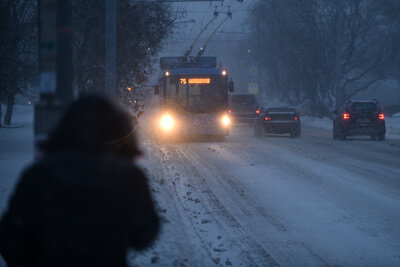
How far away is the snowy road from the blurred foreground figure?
3.28 m

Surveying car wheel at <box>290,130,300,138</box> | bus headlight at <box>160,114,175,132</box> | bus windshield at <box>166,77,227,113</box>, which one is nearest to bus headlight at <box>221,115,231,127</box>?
bus windshield at <box>166,77,227,113</box>

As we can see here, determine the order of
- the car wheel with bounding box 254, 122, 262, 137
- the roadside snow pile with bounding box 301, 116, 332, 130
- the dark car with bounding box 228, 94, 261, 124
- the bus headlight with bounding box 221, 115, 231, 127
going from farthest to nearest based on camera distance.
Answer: the roadside snow pile with bounding box 301, 116, 332, 130 < the dark car with bounding box 228, 94, 261, 124 < the car wheel with bounding box 254, 122, 262, 137 < the bus headlight with bounding box 221, 115, 231, 127

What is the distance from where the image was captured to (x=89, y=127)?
10.0 ft

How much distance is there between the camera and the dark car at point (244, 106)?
119ft

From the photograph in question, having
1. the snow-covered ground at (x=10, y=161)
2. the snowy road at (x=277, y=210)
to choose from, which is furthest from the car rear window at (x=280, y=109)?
the snow-covered ground at (x=10, y=161)

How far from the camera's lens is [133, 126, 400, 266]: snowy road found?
22.6ft

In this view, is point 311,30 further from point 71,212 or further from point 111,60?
point 71,212

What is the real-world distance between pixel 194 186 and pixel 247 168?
3186mm

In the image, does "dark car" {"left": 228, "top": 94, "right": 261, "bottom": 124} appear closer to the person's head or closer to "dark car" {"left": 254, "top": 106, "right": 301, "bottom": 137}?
"dark car" {"left": 254, "top": 106, "right": 301, "bottom": 137}

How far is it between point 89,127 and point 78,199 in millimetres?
369

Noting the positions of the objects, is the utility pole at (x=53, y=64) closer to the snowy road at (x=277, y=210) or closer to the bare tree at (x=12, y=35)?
the snowy road at (x=277, y=210)

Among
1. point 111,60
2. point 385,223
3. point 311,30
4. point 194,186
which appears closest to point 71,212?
point 385,223

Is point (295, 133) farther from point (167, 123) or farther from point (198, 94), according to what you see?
point (167, 123)

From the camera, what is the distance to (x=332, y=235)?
7.90 metres
